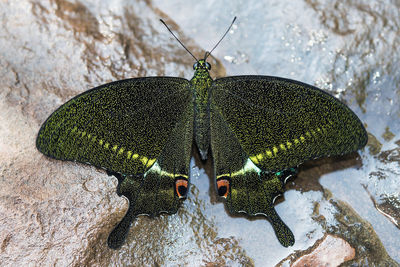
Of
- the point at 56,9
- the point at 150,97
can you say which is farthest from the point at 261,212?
the point at 56,9

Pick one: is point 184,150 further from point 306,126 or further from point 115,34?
point 115,34

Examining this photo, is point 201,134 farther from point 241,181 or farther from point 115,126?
point 115,126

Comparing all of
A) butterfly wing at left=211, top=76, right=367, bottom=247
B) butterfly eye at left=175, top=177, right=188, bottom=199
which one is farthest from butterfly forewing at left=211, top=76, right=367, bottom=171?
butterfly eye at left=175, top=177, right=188, bottom=199

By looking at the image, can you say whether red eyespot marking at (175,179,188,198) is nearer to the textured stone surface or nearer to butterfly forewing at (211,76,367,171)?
the textured stone surface

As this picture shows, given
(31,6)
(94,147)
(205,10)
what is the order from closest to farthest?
(94,147)
(31,6)
(205,10)

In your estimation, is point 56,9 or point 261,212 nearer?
point 261,212

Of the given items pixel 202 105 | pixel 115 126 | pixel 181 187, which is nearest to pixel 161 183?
pixel 181 187
